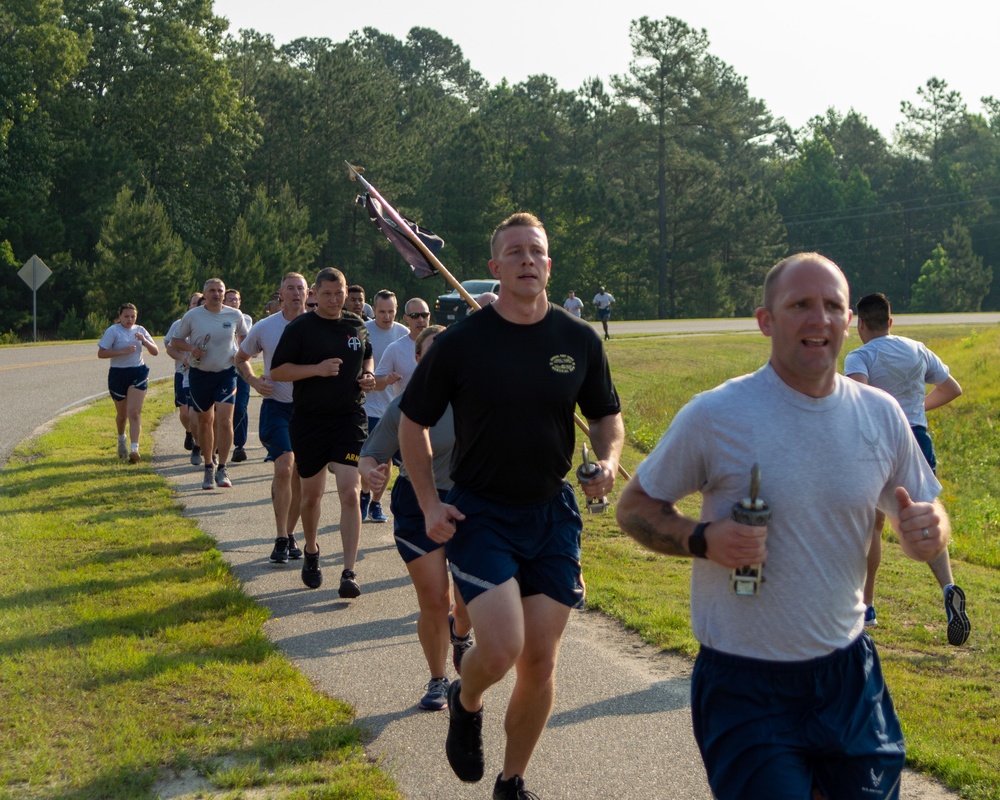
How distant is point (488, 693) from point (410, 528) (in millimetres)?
1050

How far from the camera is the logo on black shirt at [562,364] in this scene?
15.8ft

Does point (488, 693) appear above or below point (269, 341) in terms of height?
below

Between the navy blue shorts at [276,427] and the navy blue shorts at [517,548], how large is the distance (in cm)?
518

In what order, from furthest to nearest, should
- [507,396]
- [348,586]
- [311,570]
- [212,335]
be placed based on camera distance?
[212,335] < [311,570] < [348,586] < [507,396]

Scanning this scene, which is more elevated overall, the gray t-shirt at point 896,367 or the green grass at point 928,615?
the gray t-shirt at point 896,367

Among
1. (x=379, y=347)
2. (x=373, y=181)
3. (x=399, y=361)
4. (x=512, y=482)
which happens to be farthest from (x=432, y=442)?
(x=373, y=181)

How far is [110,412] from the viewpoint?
2112cm

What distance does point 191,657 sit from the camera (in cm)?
702

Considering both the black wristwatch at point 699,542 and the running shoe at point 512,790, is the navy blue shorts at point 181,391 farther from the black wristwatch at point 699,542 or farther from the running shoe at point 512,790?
Result: the black wristwatch at point 699,542

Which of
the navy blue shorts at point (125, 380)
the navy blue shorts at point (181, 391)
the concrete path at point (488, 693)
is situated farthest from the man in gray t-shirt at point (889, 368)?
the navy blue shorts at point (181, 391)

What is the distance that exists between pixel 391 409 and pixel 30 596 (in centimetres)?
330

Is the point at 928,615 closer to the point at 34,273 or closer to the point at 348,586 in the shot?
the point at 348,586

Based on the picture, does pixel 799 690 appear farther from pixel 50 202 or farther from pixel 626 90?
pixel 626 90

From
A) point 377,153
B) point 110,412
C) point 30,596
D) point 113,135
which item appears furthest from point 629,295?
point 30,596
